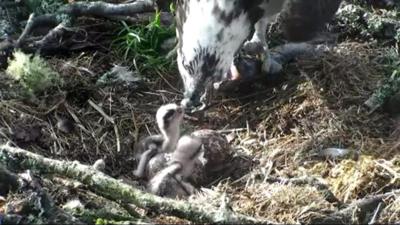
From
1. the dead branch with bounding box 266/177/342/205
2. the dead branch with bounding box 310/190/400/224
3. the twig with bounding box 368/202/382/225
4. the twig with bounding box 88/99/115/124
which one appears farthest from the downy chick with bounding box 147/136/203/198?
the twig with bounding box 368/202/382/225

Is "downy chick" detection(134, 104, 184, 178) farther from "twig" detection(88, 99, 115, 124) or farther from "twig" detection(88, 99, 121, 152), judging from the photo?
"twig" detection(88, 99, 115, 124)

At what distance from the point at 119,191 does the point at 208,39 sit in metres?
0.87

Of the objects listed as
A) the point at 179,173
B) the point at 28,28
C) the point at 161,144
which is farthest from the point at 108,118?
the point at 28,28

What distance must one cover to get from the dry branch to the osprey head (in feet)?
2.43

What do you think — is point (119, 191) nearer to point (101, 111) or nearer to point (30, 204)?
point (30, 204)

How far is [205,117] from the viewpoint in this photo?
3.66m

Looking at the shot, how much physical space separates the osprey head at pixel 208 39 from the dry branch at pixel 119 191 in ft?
2.43

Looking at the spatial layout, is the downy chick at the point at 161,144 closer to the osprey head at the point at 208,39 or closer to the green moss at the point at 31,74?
the osprey head at the point at 208,39

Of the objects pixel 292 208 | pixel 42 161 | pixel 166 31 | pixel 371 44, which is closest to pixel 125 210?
pixel 42 161

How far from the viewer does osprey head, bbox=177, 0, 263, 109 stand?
3295mm

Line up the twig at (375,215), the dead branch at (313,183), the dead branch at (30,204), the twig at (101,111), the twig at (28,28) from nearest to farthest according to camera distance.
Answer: the dead branch at (30,204)
the twig at (375,215)
the dead branch at (313,183)
the twig at (101,111)
the twig at (28,28)

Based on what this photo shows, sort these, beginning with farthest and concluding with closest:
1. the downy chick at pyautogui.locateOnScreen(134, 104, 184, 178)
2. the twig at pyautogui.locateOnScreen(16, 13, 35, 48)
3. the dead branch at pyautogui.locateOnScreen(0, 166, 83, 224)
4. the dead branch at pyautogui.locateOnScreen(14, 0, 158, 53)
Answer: the dead branch at pyautogui.locateOnScreen(14, 0, 158, 53) < the twig at pyautogui.locateOnScreen(16, 13, 35, 48) < the downy chick at pyautogui.locateOnScreen(134, 104, 184, 178) < the dead branch at pyautogui.locateOnScreen(0, 166, 83, 224)

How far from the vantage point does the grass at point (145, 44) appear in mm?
3893

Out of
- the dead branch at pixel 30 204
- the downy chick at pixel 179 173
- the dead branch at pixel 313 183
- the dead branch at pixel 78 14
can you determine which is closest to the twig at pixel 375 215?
the dead branch at pixel 313 183
